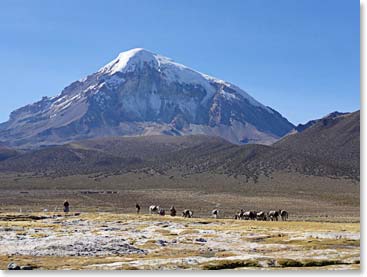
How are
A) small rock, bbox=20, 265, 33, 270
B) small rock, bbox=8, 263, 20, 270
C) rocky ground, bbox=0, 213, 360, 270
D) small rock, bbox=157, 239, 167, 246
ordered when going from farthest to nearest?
small rock, bbox=157, 239, 167, 246 < rocky ground, bbox=0, 213, 360, 270 < small rock, bbox=20, 265, 33, 270 < small rock, bbox=8, 263, 20, 270

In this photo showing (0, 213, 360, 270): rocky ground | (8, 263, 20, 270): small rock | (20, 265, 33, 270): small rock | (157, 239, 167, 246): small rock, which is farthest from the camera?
(157, 239, 167, 246): small rock

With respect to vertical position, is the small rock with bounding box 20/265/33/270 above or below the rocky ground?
below

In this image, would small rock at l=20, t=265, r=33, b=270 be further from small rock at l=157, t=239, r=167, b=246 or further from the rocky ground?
small rock at l=157, t=239, r=167, b=246

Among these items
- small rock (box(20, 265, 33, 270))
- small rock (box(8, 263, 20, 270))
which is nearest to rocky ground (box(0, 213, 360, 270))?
small rock (box(20, 265, 33, 270))

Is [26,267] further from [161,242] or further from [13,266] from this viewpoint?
[161,242]

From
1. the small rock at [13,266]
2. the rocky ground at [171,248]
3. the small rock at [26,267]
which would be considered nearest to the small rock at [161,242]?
the rocky ground at [171,248]

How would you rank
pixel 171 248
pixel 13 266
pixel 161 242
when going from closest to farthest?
pixel 13 266, pixel 171 248, pixel 161 242

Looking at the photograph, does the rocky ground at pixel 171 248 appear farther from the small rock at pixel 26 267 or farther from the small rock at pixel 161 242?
the small rock at pixel 26 267

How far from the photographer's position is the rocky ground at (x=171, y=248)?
32594 millimetres

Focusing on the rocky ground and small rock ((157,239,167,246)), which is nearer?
the rocky ground

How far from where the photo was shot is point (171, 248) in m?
42.9

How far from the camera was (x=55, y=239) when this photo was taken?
1848 inches

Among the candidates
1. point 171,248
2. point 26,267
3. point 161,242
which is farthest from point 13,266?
point 161,242

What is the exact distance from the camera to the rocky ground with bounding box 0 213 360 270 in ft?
107
